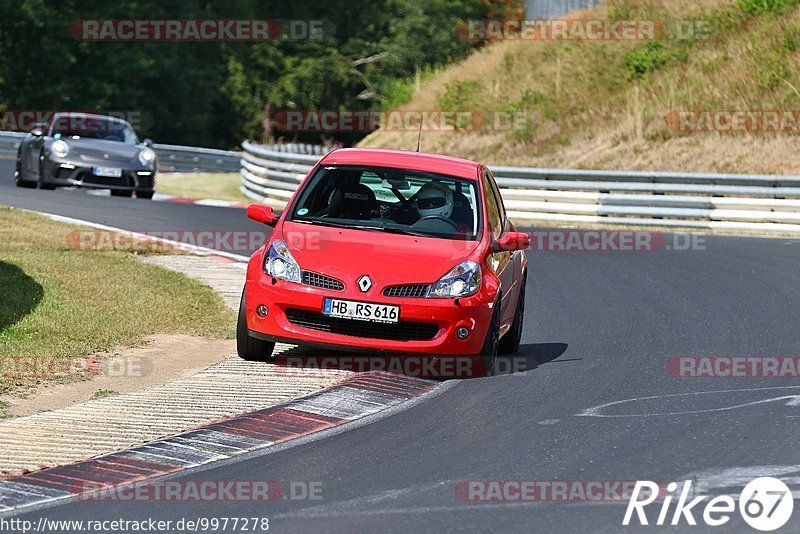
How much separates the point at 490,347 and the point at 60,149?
1553 centimetres

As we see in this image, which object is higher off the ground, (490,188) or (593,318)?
(490,188)

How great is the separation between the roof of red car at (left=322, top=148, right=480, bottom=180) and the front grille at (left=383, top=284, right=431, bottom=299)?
1.51 meters

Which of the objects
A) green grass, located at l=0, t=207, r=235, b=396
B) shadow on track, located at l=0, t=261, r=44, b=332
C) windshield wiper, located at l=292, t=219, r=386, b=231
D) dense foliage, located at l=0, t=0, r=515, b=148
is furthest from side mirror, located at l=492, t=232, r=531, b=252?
dense foliage, located at l=0, t=0, r=515, b=148

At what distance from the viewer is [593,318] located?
1400 cm

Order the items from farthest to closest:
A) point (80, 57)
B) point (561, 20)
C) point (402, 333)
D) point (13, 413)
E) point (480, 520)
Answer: point (80, 57) → point (561, 20) → point (402, 333) → point (13, 413) → point (480, 520)

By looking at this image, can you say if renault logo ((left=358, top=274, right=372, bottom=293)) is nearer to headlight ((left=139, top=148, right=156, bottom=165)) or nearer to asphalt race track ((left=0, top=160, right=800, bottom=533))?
asphalt race track ((left=0, top=160, right=800, bottom=533))

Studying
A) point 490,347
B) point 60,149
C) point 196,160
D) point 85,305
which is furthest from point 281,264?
point 196,160

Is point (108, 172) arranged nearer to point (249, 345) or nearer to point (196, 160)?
point (249, 345)

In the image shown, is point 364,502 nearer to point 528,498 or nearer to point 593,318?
point 528,498

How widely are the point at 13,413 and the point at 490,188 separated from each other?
186 inches

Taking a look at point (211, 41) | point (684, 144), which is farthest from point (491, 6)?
point (684, 144)

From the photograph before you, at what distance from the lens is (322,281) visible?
1038 centimetres

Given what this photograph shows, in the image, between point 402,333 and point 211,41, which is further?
point 211,41

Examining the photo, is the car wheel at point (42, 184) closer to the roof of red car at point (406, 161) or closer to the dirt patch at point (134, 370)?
the dirt patch at point (134, 370)
